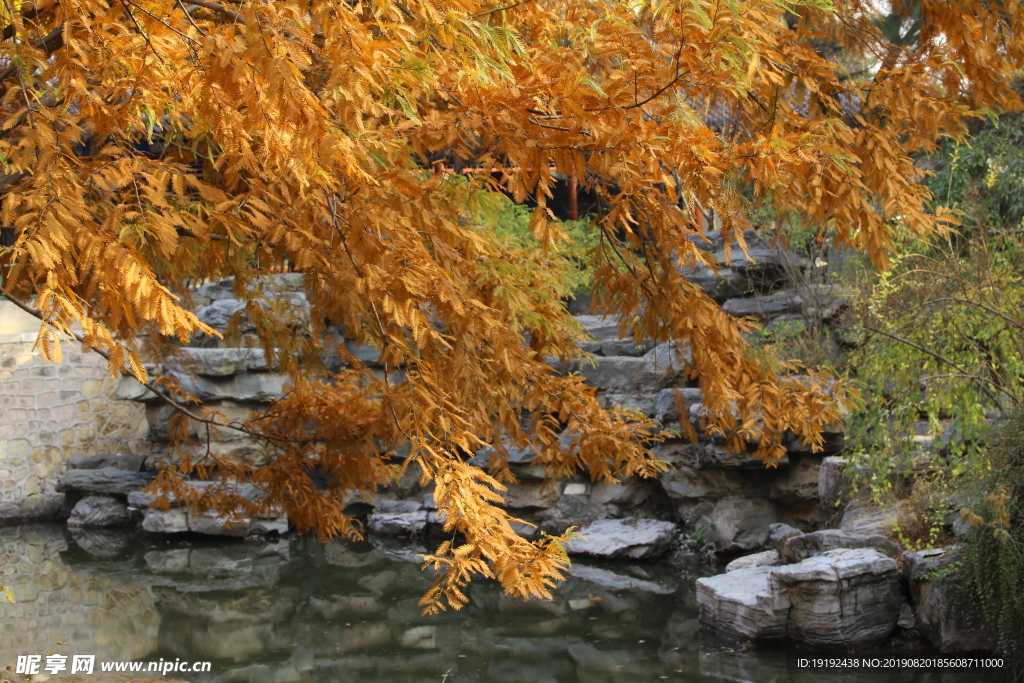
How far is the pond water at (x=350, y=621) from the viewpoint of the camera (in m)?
5.95

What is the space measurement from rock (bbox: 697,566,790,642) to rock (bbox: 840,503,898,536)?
85 cm

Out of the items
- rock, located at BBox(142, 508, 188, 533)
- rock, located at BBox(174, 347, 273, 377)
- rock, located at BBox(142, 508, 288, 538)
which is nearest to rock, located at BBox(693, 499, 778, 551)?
rock, located at BBox(142, 508, 288, 538)

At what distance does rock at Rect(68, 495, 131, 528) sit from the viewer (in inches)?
412

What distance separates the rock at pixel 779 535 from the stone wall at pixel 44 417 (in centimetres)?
848

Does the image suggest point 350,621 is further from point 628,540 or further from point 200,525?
point 200,525

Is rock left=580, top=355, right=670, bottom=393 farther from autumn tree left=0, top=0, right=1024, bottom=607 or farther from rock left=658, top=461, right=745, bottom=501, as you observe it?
autumn tree left=0, top=0, right=1024, bottom=607

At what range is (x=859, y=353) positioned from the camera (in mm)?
6430

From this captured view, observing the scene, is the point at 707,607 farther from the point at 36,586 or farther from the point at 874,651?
the point at 36,586

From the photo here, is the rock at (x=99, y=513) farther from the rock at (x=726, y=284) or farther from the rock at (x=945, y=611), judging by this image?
the rock at (x=945, y=611)

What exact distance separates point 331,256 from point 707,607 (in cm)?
476

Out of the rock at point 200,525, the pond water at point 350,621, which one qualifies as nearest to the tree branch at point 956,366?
the pond water at point 350,621

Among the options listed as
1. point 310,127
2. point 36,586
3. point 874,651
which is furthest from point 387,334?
point 36,586

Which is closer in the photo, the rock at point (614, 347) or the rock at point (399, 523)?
the rock at point (399, 523)

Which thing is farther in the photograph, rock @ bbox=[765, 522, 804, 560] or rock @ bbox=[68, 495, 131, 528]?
rock @ bbox=[68, 495, 131, 528]
